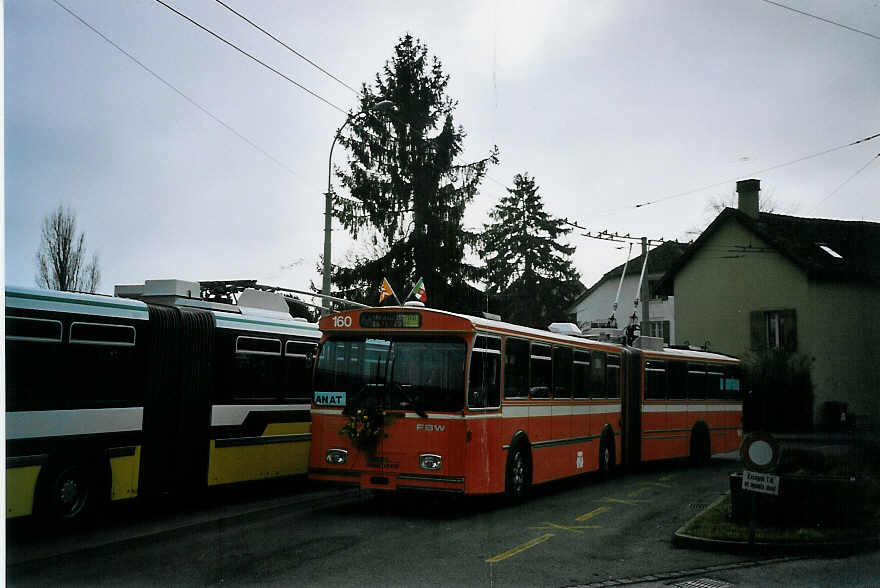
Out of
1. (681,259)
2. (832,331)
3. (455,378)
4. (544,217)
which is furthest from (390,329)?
(681,259)

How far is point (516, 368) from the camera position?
1270 centimetres

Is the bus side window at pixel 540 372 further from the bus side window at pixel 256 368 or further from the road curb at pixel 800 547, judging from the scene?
the road curb at pixel 800 547

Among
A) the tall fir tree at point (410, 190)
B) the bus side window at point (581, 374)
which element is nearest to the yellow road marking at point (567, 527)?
the bus side window at point (581, 374)

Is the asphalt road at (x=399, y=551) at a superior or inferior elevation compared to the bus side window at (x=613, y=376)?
inferior

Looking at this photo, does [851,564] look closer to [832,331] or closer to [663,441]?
[663,441]

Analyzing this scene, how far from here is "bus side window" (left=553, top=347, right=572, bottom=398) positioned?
1423cm

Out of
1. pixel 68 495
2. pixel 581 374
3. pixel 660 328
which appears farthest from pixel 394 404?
pixel 660 328

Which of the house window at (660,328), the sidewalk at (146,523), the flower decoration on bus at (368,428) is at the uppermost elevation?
the house window at (660,328)

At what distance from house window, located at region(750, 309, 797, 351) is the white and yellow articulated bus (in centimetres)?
2096

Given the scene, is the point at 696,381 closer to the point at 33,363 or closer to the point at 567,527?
the point at 567,527

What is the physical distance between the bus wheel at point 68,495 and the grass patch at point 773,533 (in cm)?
690

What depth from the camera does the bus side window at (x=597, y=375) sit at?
15945 millimetres

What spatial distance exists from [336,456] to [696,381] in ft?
38.7

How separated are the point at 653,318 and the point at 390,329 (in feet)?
147
